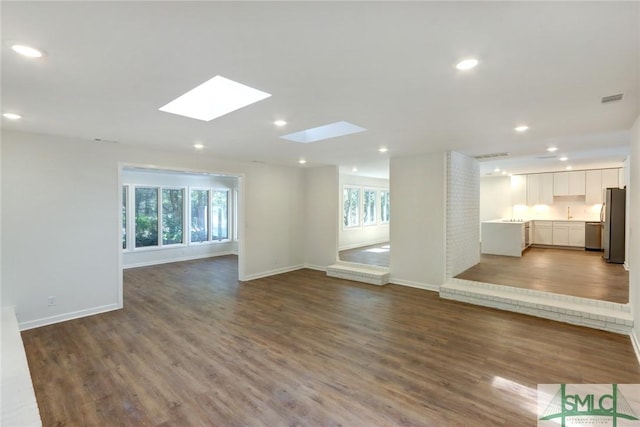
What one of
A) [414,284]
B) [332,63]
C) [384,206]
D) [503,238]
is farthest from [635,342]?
[384,206]

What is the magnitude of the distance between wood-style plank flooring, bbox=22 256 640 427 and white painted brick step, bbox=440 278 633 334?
0.20 meters

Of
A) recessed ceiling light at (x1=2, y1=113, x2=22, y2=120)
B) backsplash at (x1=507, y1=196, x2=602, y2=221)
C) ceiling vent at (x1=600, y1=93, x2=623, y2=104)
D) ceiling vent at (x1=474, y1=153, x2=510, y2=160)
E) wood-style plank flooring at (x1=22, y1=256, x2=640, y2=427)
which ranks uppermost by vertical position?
ceiling vent at (x1=474, y1=153, x2=510, y2=160)

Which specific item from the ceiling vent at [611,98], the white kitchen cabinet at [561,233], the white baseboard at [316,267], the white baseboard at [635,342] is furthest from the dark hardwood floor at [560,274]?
the ceiling vent at [611,98]

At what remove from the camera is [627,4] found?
1.38 m

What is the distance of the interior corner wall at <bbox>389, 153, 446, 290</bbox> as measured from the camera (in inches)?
215

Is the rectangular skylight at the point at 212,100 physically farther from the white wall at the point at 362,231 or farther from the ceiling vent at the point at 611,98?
the white wall at the point at 362,231

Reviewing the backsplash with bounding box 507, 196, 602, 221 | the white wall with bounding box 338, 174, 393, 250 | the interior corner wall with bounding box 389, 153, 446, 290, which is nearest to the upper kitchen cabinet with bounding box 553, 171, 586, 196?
the backsplash with bounding box 507, 196, 602, 221

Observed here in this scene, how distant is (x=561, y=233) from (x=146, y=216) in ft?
40.7

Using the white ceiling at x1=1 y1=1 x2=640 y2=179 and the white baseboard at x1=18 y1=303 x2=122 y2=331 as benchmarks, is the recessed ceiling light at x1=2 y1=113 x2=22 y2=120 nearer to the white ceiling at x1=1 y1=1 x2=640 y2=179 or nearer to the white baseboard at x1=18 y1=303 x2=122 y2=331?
the white ceiling at x1=1 y1=1 x2=640 y2=179

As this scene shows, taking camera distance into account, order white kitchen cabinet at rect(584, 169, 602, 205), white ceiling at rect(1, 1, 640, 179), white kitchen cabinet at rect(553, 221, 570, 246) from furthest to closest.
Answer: white kitchen cabinet at rect(553, 221, 570, 246), white kitchen cabinet at rect(584, 169, 602, 205), white ceiling at rect(1, 1, 640, 179)

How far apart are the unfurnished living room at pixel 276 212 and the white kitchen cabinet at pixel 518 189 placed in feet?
10.0

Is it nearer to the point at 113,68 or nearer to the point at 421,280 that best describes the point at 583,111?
the point at 421,280

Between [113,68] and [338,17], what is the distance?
5.30ft

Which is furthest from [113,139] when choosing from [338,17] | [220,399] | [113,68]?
[338,17]
